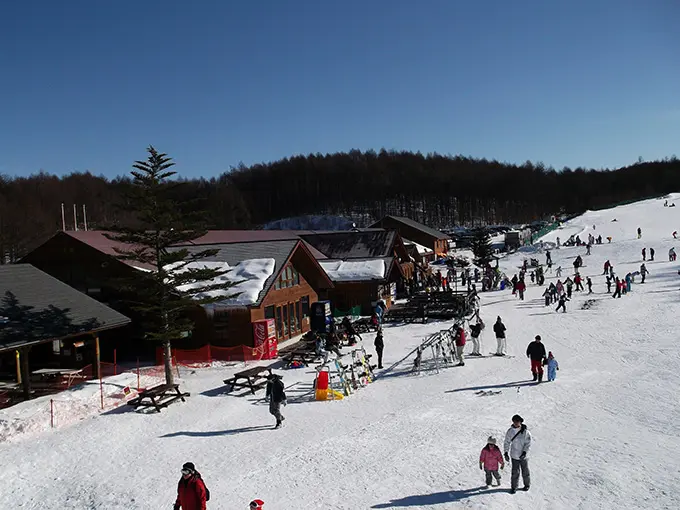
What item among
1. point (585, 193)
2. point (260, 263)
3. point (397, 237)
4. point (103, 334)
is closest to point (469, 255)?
point (397, 237)

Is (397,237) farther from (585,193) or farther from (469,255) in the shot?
(585,193)

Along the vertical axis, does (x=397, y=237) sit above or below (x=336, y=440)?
above

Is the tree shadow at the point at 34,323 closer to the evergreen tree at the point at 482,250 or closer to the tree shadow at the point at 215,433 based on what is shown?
the tree shadow at the point at 215,433

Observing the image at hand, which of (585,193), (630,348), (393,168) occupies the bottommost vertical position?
(630,348)

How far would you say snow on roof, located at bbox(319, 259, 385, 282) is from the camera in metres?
30.7

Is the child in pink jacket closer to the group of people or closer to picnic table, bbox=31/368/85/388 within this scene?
the group of people

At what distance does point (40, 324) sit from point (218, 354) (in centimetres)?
681

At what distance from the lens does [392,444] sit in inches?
436

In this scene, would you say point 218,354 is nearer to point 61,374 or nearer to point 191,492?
point 61,374

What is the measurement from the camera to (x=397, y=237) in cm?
3816

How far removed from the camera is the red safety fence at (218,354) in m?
20.1

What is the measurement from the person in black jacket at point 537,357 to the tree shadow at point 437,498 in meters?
7.10

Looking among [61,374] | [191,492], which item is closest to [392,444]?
[191,492]

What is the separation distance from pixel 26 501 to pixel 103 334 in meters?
13.2
